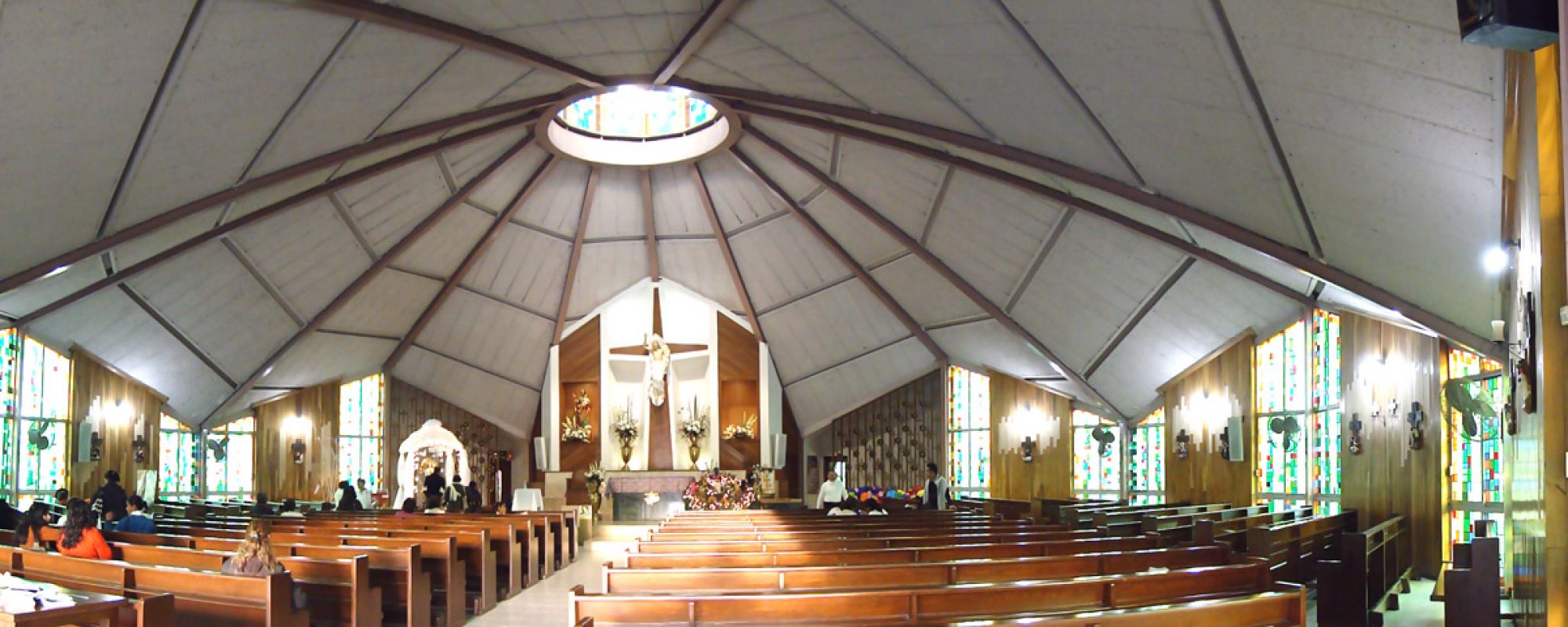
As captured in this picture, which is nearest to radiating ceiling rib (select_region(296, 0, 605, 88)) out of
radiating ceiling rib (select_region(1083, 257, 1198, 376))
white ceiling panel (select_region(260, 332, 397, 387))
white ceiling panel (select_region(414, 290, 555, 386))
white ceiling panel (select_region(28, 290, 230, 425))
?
white ceiling panel (select_region(28, 290, 230, 425))

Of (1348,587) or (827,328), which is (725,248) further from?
(1348,587)

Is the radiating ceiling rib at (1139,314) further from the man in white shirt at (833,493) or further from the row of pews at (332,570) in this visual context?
the row of pews at (332,570)

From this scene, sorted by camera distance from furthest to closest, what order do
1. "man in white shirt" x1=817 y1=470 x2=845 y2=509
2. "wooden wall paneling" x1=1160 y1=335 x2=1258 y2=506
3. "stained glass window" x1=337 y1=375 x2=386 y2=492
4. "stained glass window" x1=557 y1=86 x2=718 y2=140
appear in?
"stained glass window" x1=337 y1=375 x2=386 y2=492, "stained glass window" x1=557 y1=86 x2=718 y2=140, "wooden wall paneling" x1=1160 y1=335 x2=1258 y2=506, "man in white shirt" x1=817 y1=470 x2=845 y2=509

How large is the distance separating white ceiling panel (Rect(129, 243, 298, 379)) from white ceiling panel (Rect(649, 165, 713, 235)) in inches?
260

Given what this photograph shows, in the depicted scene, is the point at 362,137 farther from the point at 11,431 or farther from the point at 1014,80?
the point at 1014,80

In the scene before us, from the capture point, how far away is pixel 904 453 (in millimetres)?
24750

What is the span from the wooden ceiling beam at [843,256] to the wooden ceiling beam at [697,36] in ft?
14.6

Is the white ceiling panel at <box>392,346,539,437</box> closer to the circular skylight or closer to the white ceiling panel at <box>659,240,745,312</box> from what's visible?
the white ceiling panel at <box>659,240,745,312</box>

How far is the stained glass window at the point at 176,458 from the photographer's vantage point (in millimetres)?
20812

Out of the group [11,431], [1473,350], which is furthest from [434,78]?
[1473,350]

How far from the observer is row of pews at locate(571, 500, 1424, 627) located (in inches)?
216

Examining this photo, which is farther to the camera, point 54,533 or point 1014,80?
point 1014,80

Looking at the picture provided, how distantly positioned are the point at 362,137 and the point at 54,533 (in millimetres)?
Result: 6207

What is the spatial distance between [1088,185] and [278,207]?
34.0 feet
